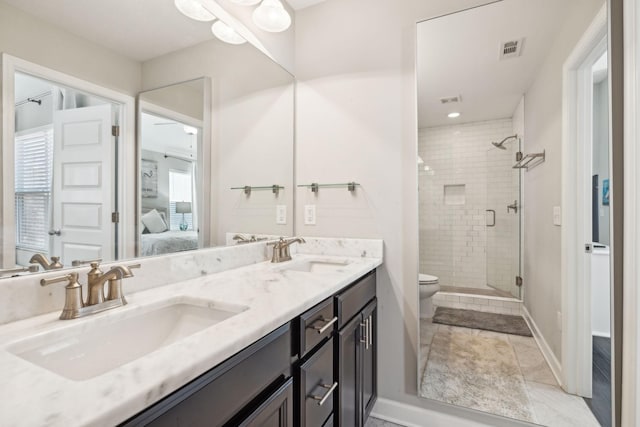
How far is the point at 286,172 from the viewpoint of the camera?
6.50 ft

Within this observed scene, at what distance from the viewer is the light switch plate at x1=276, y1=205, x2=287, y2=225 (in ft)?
6.32

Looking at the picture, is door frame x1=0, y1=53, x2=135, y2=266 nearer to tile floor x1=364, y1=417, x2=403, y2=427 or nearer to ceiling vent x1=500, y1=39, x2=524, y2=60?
tile floor x1=364, y1=417, x2=403, y2=427

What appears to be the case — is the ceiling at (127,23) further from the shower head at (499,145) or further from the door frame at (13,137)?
the shower head at (499,145)

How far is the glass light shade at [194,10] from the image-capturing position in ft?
4.16

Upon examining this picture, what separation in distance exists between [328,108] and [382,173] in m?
0.55

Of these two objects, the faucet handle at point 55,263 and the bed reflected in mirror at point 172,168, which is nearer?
the faucet handle at point 55,263

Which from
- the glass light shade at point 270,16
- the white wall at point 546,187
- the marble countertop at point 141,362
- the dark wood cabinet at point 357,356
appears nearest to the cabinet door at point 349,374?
the dark wood cabinet at point 357,356

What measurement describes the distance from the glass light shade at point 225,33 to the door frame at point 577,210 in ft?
5.19

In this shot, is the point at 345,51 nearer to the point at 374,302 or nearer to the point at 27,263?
the point at 374,302

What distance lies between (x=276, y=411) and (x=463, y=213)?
Answer: 4.48ft

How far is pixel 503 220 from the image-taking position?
1615mm

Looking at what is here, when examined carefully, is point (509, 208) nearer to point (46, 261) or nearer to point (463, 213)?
point (463, 213)
